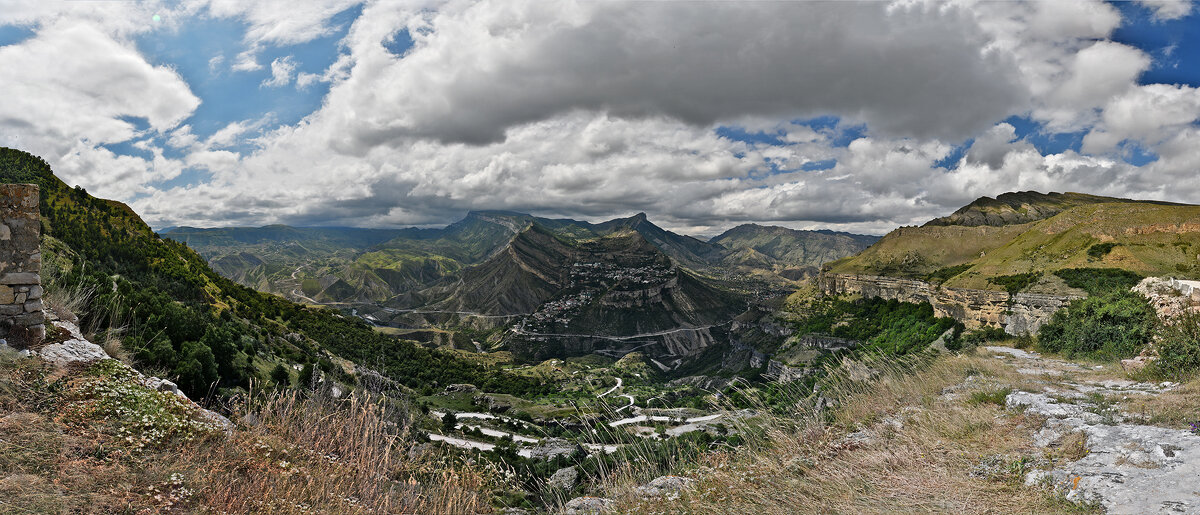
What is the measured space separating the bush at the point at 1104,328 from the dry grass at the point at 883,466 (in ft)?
35.5

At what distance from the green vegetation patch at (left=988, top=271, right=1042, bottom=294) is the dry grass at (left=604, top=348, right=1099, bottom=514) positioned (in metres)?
39.6

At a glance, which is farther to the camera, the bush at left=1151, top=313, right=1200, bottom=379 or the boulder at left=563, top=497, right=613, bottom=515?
the bush at left=1151, top=313, right=1200, bottom=379

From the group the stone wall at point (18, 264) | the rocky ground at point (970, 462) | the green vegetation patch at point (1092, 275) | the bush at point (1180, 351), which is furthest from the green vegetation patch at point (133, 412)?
the green vegetation patch at point (1092, 275)

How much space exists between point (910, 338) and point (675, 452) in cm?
6479

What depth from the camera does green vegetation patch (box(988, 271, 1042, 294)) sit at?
36.5m

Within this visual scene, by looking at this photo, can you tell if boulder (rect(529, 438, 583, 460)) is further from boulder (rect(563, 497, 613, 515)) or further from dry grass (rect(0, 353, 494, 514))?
dry grass (rect(0, 353, 494, 514))

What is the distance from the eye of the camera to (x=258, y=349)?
27797 mm

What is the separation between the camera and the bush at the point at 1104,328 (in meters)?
14.0

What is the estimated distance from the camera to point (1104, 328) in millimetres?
15180

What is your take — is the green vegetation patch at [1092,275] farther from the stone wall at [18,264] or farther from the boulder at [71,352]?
the stone wall at [18,264]

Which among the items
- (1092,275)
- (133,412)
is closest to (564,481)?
(133,412)

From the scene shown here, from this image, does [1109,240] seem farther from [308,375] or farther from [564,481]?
[308,375]

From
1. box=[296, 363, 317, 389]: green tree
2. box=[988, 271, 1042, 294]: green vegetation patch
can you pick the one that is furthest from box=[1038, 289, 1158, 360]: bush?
box=[296, 363, 317, 389]: green tree

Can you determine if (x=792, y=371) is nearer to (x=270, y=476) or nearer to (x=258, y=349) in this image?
(x=258, y=349)
